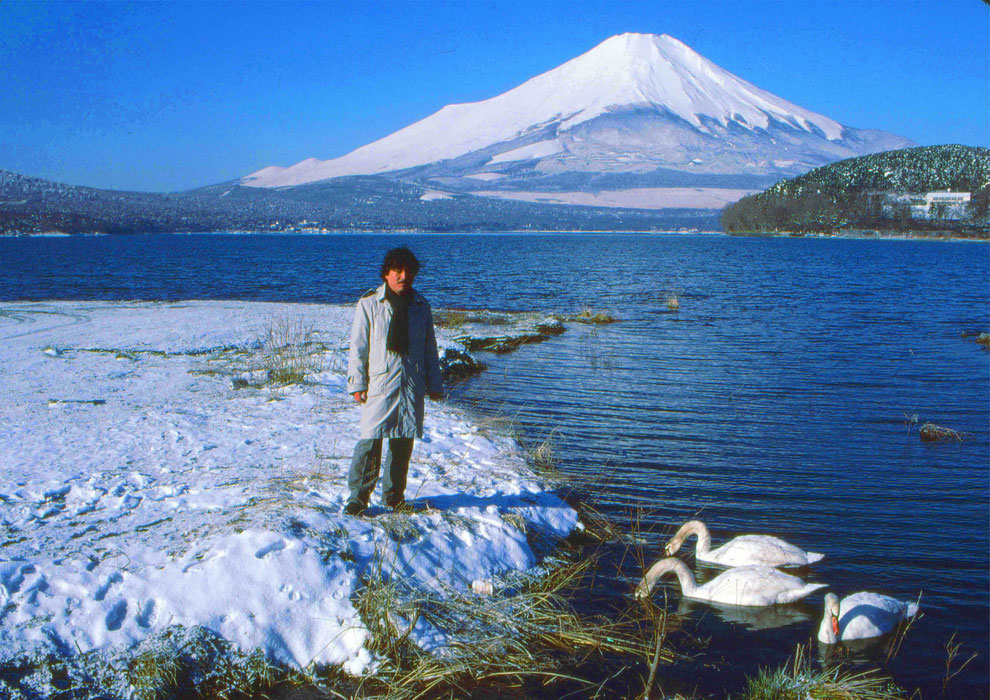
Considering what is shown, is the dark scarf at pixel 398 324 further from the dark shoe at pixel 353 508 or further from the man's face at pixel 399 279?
the dark shoe at pixel 353 508

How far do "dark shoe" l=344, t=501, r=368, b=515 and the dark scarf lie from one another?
134 cm

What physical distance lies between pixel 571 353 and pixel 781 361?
512 cm

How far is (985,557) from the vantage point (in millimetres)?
6980

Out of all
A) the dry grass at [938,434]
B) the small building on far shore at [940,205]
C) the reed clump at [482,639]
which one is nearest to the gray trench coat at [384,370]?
the reed clump at [482,639]

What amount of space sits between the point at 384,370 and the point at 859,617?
396 centimetres

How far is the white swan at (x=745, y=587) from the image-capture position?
5879mm

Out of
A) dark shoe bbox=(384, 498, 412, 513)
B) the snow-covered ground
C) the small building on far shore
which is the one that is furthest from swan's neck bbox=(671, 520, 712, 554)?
the small building on far shore

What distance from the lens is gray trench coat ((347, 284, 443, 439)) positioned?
555cm

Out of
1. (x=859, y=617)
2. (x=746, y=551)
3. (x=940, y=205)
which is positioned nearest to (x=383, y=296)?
(x=746, y=551)

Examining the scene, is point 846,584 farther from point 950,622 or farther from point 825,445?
point 825,445

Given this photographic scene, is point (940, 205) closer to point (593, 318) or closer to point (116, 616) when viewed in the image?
point (593, 318)

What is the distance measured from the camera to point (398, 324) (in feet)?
18.1

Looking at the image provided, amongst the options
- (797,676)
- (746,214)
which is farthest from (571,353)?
(746,214)

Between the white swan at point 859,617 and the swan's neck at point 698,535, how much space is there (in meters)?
1.26
